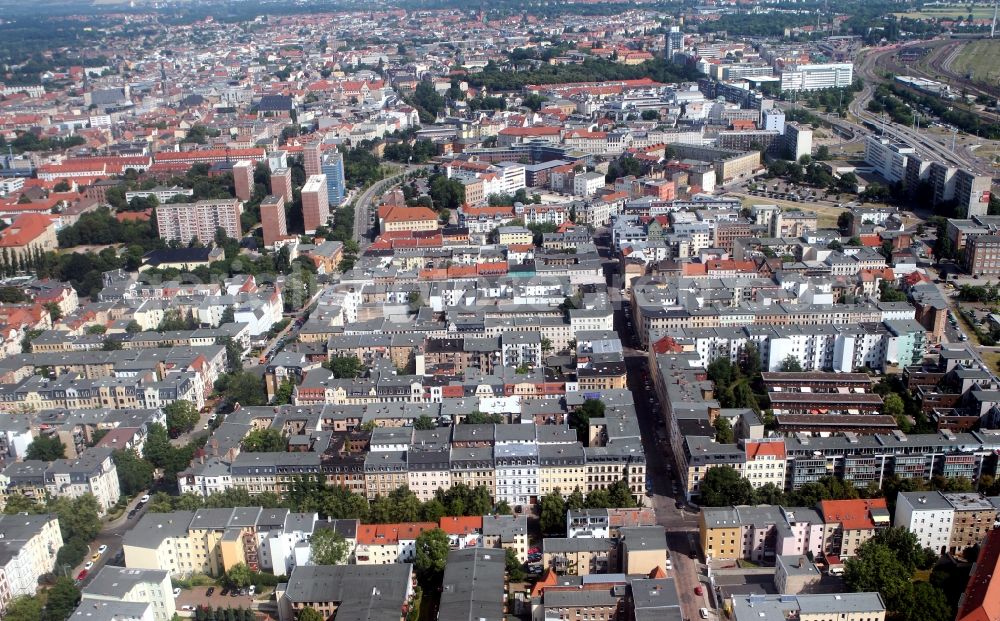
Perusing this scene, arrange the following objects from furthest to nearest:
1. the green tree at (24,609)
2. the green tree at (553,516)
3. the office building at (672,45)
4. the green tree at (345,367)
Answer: the office building at (672,45) < the green tree at (345,367) < the green tree at (553,516) < the green tree at (24,609)

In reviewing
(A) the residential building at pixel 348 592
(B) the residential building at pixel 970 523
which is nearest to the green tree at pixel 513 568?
(A) the residential building at pixel 348 592

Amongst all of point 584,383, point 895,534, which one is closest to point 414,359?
point 584,383

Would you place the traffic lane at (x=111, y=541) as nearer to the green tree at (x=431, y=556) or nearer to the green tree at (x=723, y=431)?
the green tree at (x=431, y=556)

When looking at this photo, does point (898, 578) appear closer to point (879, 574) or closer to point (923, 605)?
point (879, 574)

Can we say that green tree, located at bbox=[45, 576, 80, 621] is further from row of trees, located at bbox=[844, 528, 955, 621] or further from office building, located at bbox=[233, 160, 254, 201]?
office building, located at bbox=[233, 160, 254, 201]

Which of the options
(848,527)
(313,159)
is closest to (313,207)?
(313,159)

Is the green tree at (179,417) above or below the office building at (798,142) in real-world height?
below

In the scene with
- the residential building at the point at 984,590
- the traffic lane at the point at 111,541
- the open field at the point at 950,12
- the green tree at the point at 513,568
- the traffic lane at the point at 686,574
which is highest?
the open field at the point at 950,12

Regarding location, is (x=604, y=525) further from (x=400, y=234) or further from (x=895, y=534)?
(x=400, y=234)
